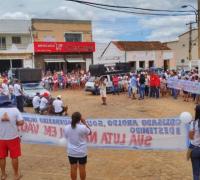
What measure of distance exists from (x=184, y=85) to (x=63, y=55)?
28230 mm

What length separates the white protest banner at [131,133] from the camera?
9500 mm

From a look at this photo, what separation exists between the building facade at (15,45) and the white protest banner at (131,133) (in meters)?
39.7

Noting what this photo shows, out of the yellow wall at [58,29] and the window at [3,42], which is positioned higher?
the yellow wall at [58,29]

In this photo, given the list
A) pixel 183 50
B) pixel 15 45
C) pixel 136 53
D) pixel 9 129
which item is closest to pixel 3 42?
pixel 15 45

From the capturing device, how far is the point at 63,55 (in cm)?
5266

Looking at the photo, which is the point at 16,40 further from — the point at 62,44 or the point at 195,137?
the point at 195,137

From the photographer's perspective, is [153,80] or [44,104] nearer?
[44,104]

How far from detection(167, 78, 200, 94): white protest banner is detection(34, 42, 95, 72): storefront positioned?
25.2 metres

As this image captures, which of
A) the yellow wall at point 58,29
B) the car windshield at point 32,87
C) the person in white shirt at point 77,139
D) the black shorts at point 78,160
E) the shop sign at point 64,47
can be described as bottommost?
the black shorts at point 78,160

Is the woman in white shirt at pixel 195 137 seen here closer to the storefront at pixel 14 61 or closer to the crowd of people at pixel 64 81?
the crowd of people at pixel 64 81

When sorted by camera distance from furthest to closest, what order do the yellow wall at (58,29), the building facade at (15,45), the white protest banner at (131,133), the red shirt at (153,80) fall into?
the yellow wall at (58,29)
the building facade at (15,45)
the red shirt at (153,80)
the white protest banner at (131,133)

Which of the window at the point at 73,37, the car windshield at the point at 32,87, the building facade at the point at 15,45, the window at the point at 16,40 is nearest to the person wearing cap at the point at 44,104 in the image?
the car windshield at the point at 32,87

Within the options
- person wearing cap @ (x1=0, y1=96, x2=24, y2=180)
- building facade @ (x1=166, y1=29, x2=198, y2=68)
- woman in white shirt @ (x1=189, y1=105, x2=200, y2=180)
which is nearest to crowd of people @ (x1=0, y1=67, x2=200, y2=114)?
person wearing cap @ (x1=0, y1=96, x2=24, y2=180)

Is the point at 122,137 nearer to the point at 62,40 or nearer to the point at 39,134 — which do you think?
the point at 39,134
